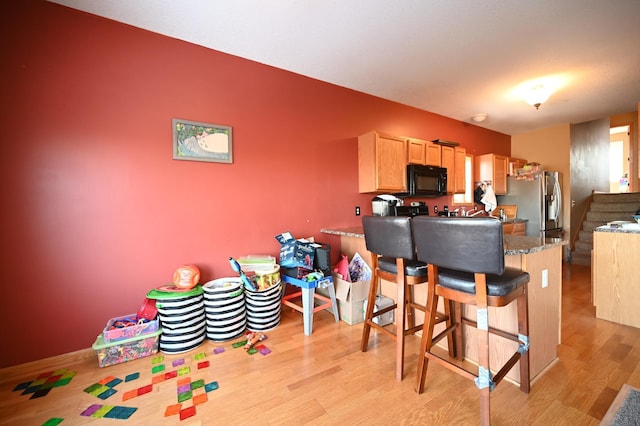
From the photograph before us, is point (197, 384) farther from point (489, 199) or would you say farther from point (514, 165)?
point (514, 165)

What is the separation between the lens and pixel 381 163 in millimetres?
3285

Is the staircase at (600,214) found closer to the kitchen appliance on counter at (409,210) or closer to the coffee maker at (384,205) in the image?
the kitchen appliance on counter at (409,210)

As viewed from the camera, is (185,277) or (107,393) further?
(185,277)

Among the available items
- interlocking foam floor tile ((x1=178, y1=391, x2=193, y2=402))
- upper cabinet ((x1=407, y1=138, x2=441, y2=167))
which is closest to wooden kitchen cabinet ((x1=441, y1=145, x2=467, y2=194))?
upper cabinet ((x1=407, y1=138, x2=441, y2=167))

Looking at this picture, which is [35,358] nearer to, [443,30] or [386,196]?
[386,196]

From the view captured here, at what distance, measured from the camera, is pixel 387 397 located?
151 centimetres

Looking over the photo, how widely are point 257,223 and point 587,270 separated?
5.35 m

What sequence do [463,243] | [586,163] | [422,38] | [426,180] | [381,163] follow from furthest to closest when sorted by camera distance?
[586,163] < [426,180] < [381,163] < [422,38] < [463,243]

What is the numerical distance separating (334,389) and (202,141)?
2259mm

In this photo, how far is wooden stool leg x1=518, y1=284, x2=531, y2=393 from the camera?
4.86ft

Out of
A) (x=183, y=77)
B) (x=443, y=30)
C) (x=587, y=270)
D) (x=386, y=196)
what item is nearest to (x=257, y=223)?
(x=183, y=77)

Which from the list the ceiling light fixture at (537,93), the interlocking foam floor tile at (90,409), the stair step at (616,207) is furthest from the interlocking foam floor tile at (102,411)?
the stair step at (616,207)

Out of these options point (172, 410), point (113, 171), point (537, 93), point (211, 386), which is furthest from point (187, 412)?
point (537, 93)

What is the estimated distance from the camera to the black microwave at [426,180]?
11.7ft
